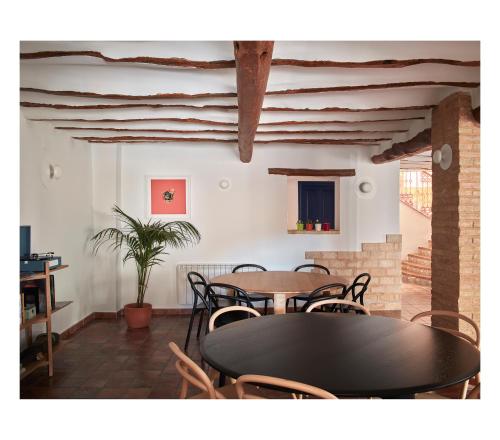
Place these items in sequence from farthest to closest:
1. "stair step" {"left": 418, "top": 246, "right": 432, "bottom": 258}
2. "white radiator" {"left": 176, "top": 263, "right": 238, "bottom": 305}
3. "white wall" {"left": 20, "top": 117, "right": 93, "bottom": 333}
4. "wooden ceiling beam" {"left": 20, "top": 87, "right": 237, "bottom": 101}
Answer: "stair step" {"left": 418, "top": 246, "right": 432, "bottom": 258}, "white radiator" {"left": 176, "top": 263, "right": 238, "bottom": 305}, "white wall" {"left": 20, "top": 117, "right": 93, "bottom": 333}, "wooden ceiling beam" {"left": 20, "top": 87, "right": 237, "bottom": 101}

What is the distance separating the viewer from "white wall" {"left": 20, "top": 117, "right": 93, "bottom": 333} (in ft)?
12.8

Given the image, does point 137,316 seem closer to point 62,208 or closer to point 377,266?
point 62,208

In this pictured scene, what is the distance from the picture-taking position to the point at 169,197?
5.71m

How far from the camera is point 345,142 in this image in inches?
208

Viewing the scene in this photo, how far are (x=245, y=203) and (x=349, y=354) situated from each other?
164 inches

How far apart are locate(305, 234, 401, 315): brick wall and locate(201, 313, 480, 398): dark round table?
3547 mm

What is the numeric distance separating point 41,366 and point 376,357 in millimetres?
3060

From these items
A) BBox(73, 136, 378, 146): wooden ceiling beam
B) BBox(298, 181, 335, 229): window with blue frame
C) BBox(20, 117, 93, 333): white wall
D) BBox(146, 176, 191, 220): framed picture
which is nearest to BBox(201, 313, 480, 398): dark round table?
BBox(20, 117, 93, 333): white wall

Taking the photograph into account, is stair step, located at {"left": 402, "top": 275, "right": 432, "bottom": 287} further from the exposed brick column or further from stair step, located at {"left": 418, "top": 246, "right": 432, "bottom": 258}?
the exposed brick column

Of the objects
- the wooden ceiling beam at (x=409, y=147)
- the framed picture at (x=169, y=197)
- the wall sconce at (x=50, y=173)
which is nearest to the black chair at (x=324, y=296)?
the wooden ceiling beam at (x=409, y=147)

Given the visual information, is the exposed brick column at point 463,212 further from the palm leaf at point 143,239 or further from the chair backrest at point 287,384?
the palm leaf at point 143,239
